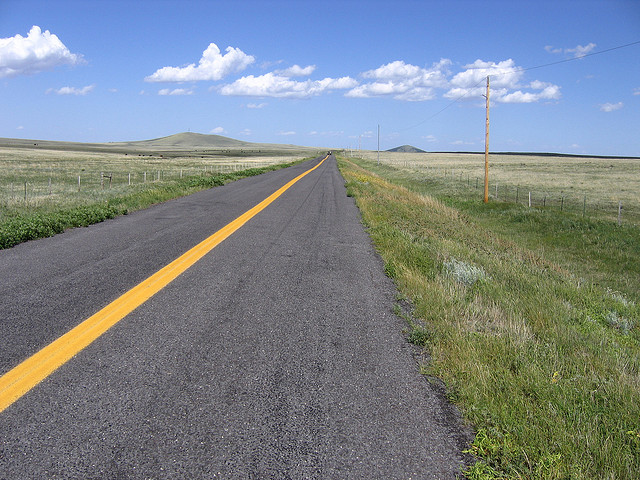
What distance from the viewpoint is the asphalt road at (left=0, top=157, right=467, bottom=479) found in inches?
88.6

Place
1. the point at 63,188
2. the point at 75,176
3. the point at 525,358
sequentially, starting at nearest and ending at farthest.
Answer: the point at 525,358, the point at 63,188, the point at 75,176

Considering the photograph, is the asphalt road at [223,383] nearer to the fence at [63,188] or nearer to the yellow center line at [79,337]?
the yellow center line at [79,337]

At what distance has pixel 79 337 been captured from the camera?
142 inches

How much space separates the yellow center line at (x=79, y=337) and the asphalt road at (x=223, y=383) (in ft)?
0.24

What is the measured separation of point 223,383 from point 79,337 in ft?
4.72

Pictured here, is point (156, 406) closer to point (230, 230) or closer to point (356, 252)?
point (356, 252)

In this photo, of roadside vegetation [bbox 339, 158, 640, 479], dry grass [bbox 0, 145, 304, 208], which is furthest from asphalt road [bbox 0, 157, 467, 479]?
dry grass [bbox 0, 145, 304, 208]

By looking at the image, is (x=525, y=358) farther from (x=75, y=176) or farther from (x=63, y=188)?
(x=75, y=176)

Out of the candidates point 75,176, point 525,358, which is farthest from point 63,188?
point 525,358

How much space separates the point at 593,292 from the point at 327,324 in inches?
231

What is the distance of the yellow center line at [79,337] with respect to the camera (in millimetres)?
2834

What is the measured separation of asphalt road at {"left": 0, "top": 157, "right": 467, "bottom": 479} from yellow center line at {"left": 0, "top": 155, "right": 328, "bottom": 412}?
7 cm

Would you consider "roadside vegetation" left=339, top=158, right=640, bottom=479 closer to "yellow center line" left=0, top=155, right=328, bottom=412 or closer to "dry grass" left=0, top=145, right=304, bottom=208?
"yellow center line" left=0, top=155, right=328, bottom=412

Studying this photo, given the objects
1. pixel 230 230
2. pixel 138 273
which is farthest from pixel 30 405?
pixel 230 230
